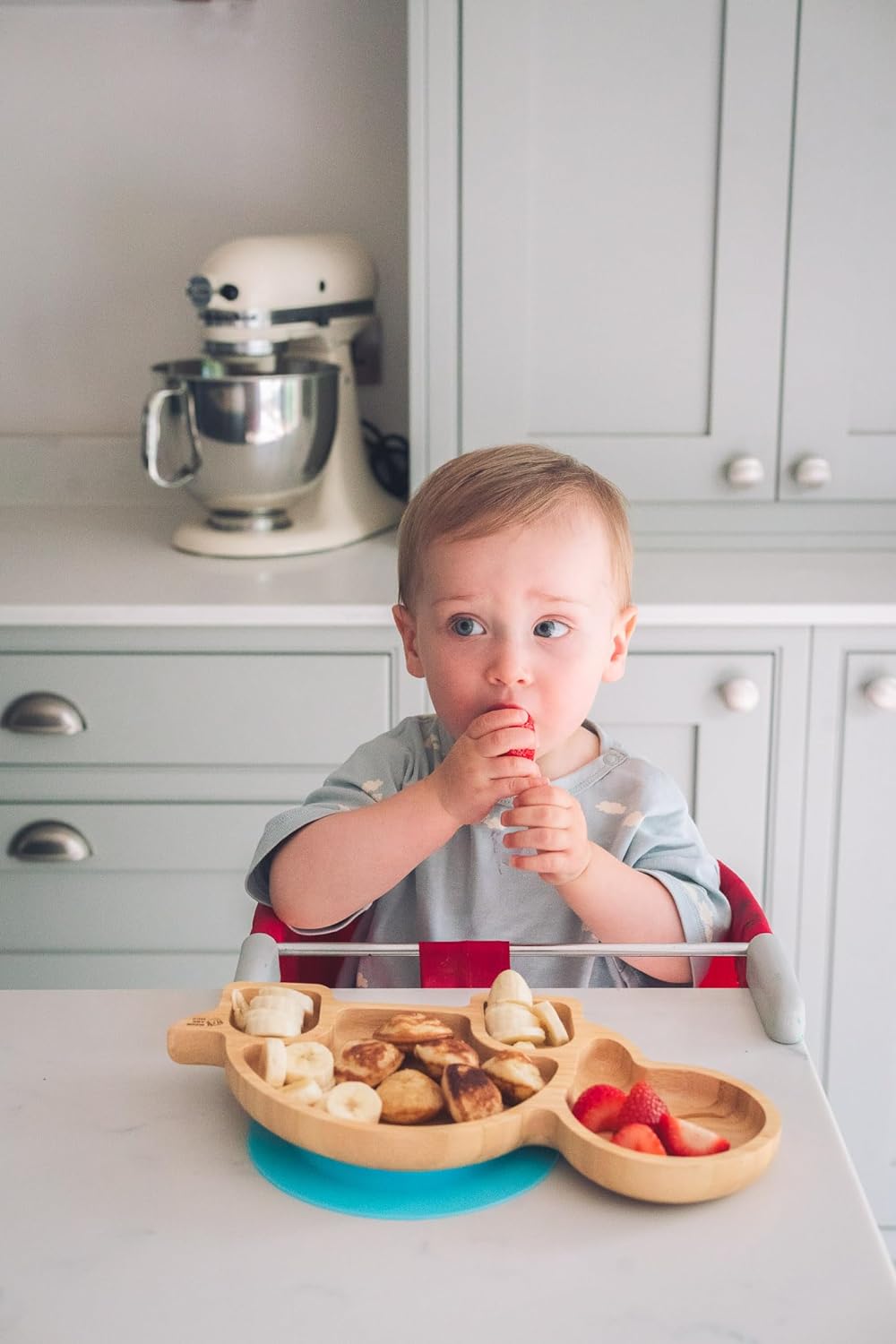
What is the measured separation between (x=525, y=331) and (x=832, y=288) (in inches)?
16.5

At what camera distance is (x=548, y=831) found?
0.88 metres

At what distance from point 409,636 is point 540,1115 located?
51cm

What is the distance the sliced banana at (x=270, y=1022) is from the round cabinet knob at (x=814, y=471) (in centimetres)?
141

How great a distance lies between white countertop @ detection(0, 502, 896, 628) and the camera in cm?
173

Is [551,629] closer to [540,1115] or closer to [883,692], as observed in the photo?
[540,1115]

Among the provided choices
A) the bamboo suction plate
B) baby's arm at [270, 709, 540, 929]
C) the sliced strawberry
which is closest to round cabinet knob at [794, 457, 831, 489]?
baby's arm at [270, 709, 540, 929]

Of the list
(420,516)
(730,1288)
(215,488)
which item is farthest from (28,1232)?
(215,488)

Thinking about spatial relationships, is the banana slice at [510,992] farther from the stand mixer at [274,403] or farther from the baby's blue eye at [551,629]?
the stand mixer at [274,403]

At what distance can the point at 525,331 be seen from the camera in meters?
1.89

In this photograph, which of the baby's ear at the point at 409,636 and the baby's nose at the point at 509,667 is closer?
the baby's nose at the point at 509,667

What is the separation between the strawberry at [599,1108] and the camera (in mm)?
633

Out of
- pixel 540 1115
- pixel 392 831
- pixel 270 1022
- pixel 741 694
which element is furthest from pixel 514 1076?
pixel 741 694

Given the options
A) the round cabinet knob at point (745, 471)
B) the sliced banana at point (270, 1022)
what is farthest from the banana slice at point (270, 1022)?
the round cabinet knob at point (745, 471)

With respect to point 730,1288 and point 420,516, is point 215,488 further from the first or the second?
point 730,1288
